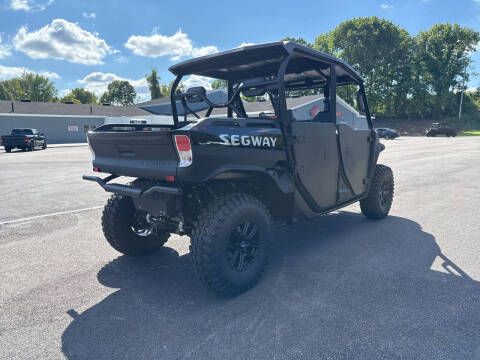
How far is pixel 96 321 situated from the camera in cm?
280

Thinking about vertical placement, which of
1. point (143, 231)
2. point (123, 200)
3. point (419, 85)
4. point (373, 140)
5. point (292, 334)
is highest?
point (419, 85)

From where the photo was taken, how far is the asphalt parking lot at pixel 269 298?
244 centimetres

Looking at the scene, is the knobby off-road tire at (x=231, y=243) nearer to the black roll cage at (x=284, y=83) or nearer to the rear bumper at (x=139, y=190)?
the rear bumper at (x=139, y=190)

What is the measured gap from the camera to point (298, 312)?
2.86m

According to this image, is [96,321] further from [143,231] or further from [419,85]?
[419,85]

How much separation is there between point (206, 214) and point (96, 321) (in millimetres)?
1197

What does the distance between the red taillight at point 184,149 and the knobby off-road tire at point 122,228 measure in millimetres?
1335

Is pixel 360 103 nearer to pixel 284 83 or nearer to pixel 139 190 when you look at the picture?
pixel 284 83

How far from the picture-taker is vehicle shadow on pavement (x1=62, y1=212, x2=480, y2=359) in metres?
2.41

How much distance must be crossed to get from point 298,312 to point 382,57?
63.9 meters

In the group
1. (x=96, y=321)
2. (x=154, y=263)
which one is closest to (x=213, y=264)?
(x=96, y=321)

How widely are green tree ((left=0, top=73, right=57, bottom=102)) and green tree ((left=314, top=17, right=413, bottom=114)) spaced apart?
66.7m

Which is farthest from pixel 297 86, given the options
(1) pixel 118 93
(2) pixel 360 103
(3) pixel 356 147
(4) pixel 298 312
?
(1) pixel 118 93

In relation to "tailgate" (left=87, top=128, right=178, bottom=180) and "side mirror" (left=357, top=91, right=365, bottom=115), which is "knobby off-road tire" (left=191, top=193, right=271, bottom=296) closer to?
"tailgate" (left=87, top=128, right=178, bottom=180)
